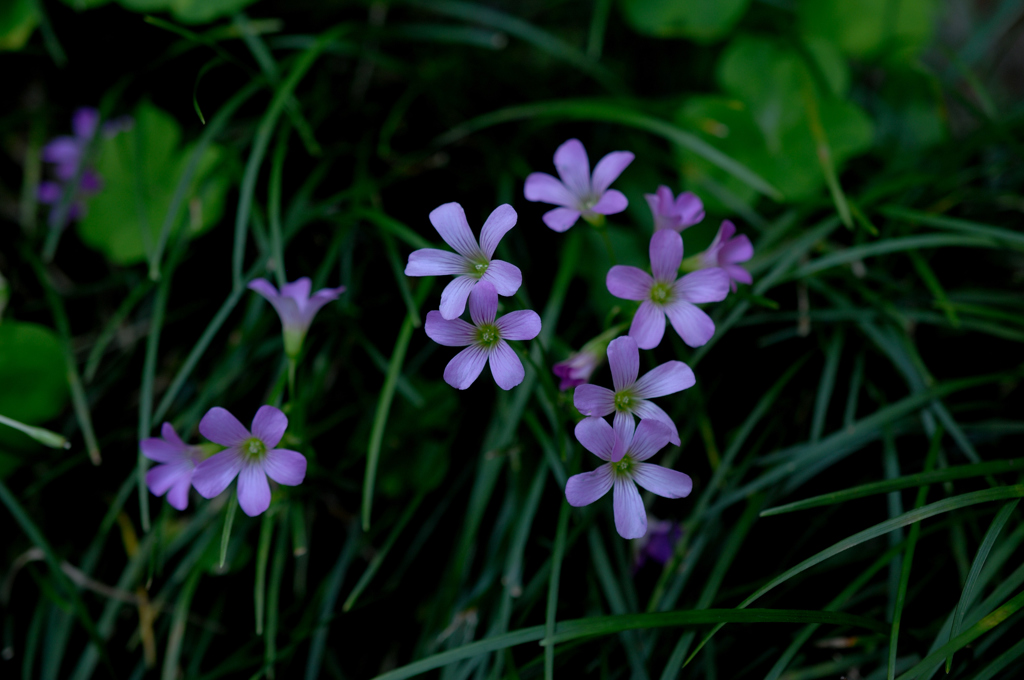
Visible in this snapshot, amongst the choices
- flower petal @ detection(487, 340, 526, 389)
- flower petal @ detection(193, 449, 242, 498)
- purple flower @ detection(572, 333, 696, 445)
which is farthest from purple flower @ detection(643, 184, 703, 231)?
flower petal @ detection(193, 449, 242, 498)

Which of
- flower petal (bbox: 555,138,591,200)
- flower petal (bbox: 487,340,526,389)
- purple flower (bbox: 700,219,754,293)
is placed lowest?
flower petal (bbox: 487,340,526,389)

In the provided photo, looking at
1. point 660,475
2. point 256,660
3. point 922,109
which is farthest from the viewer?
point 922,109

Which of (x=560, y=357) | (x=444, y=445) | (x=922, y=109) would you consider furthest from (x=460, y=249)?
(x=922, y=109)

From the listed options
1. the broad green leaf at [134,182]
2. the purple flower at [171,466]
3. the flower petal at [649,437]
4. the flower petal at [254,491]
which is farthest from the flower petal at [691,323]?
the broad green leaf at [134,182]

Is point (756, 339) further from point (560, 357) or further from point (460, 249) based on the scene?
point (460, 249)

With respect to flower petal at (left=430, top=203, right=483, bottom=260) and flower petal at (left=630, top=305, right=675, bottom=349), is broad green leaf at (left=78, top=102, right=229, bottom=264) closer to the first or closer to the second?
flower petal at (left=430, top=203, right=483, bottom=260)
